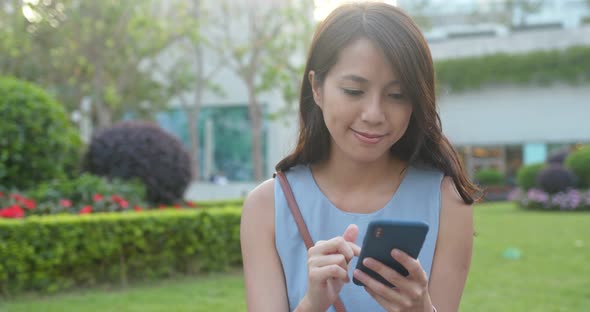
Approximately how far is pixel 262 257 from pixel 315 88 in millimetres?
553

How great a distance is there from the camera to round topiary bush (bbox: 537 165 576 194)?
20.0 m

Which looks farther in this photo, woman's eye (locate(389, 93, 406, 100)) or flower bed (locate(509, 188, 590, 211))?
flower bed (locate(509, 188, 590, 211))

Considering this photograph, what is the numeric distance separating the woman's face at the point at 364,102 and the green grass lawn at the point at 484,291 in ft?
9.60

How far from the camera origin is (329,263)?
188 centimetres

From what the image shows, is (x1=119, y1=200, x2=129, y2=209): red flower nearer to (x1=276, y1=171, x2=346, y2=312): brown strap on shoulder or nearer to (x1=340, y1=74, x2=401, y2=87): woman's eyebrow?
(x1=276, y1=171, x2=346, y2=312): brown strap on shoulder

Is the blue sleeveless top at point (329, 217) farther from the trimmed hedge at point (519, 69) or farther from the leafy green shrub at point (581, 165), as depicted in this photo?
the trimmed hedge at point (519, 69)

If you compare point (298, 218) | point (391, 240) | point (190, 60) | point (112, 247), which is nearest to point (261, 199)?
point (298, 218)

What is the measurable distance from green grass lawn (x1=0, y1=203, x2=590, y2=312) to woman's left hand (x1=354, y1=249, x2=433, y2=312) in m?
3.04

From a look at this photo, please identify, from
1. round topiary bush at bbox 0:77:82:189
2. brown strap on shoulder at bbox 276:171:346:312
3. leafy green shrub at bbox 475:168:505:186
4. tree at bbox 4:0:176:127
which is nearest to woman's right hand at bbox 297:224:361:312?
brown strap on shoulder at bbox 276:171:346:312

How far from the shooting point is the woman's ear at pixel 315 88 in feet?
7.26

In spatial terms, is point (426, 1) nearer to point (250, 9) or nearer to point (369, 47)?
point (250, 9)

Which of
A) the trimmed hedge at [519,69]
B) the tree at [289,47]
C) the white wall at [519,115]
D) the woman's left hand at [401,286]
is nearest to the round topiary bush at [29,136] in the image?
the woman's left hand at [401,286]

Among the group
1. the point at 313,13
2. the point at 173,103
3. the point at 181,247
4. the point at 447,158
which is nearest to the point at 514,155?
the point at 313,13

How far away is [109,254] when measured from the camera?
7.00 m
